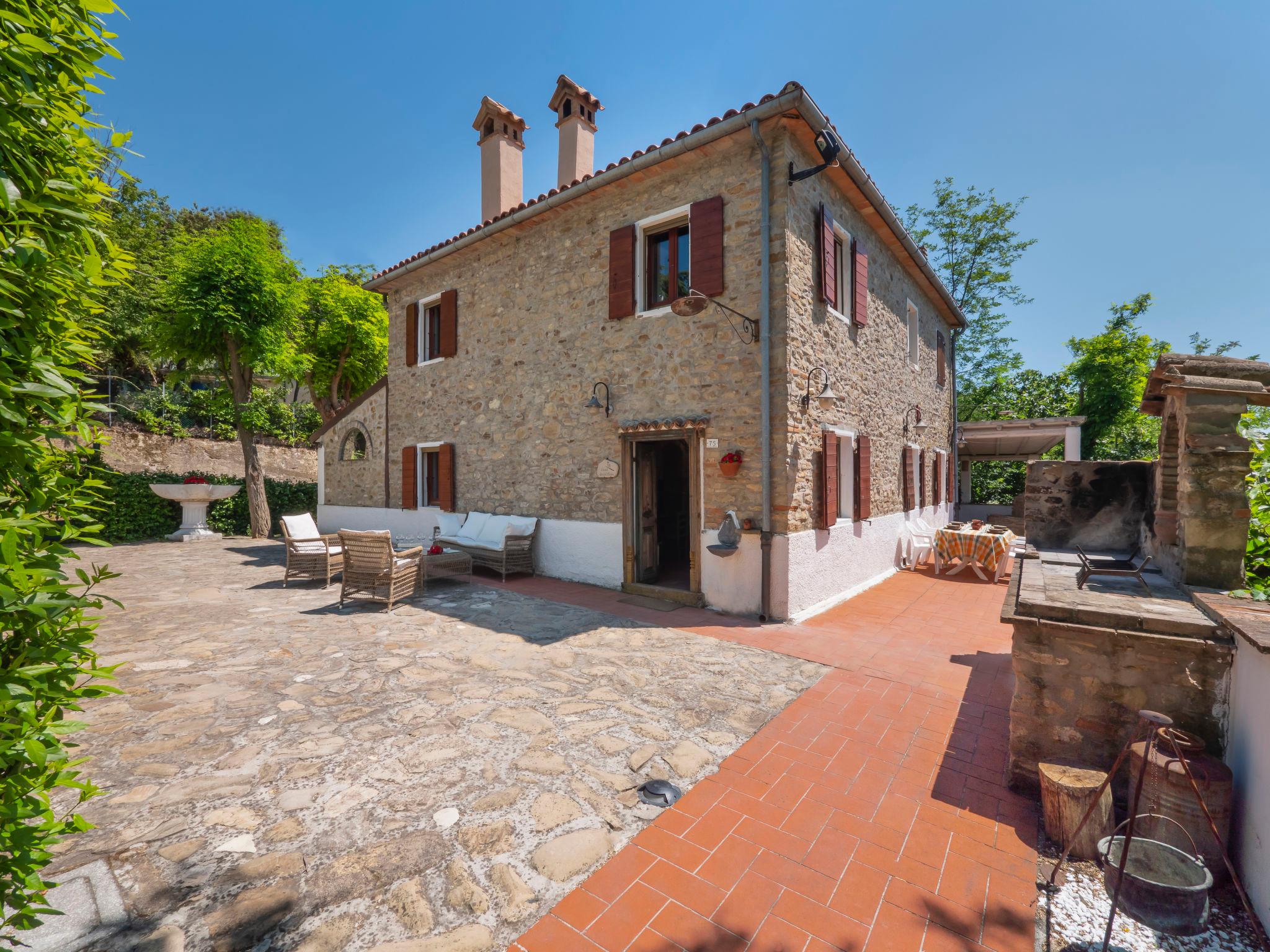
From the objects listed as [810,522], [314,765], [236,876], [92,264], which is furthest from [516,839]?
[810,522]

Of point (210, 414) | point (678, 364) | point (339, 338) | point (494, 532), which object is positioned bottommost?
point (494, 532)

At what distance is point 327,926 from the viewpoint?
200 cm

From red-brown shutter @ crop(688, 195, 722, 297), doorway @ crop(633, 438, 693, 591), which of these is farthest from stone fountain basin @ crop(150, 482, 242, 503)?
red-brown shutter @ crop(688, 195, 722, 297)

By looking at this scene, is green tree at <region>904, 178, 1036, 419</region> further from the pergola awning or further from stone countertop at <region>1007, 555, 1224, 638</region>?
stone countertop at <region>1007, 555, 1224, 638</region>

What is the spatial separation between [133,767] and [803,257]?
7.87 meters

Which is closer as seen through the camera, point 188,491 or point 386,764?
point 386,764

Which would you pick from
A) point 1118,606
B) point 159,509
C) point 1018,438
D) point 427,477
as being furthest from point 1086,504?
point 159,509

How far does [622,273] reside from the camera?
7.75 m

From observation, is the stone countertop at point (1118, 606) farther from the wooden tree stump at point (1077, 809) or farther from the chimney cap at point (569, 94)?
→ the chimney cap at point (569, 94)

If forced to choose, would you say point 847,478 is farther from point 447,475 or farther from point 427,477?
point 427,477

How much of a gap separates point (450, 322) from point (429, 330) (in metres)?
1.28

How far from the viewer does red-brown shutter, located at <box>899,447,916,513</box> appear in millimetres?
10680

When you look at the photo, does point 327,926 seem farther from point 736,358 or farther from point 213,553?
point 213,553

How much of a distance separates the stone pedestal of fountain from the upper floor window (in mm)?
13192
